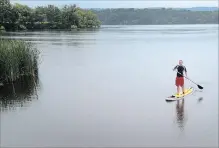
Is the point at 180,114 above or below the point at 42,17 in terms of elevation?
below

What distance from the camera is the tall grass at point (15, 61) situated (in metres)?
23.0

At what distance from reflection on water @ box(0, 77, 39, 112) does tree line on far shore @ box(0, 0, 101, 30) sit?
8724 centimetres

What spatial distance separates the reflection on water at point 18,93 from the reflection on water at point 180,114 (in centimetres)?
767

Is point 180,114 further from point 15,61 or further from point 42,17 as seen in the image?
point 42,17

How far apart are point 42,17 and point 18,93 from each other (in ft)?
385

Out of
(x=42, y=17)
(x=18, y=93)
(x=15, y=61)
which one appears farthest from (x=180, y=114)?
(x=42, y=17)

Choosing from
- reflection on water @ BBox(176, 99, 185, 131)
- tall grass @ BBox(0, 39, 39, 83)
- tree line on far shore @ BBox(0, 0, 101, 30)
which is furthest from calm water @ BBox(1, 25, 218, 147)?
tree line on far shore @ BBox(0, 0, 101, 30)

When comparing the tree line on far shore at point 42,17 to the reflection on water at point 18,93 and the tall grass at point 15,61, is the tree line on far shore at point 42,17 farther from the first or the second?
the reflection on water at point 18,93

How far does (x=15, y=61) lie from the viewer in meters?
23.7

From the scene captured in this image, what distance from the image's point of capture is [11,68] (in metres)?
23.5

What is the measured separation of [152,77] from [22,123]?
13.6 metres

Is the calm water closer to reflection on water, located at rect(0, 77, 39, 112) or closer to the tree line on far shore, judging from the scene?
reflection on water, located at rect(0, 77, 39, 112)

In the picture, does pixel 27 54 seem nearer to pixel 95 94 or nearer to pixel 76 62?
pixel 95 94

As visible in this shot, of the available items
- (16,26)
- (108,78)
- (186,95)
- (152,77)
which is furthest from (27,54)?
(16,26)
